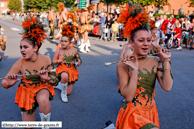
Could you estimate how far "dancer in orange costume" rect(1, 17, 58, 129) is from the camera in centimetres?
338

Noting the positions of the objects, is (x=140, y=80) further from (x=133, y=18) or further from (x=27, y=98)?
(x=27, y=98)

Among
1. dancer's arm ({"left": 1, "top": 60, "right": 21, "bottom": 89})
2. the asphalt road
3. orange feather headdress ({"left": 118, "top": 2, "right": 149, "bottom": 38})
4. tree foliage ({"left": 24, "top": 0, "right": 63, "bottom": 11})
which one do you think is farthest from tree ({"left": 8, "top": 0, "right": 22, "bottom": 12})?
orange feather headdress ({"left": 118, "top": 2, "right": 149, "bottom": 38})

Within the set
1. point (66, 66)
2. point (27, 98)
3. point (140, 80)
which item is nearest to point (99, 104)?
point (66, 66)

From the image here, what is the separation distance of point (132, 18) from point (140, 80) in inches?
35.2

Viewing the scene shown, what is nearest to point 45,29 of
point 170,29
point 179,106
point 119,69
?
point 119,69

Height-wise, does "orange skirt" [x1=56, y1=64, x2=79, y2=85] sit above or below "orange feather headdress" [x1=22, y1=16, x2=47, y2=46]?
below

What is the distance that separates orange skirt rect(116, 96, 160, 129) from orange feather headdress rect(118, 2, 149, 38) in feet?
3.10

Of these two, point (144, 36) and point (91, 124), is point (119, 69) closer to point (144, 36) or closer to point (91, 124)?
point (144, 36)

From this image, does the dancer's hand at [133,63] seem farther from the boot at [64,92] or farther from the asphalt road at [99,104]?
the boot at [64,92]

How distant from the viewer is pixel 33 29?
11.7ft

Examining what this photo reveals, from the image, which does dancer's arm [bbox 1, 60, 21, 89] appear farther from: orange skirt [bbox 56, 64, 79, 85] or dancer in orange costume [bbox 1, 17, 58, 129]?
orange skirt [bbox 56, 64, 79, 85]

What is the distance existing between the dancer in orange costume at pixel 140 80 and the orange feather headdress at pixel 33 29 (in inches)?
63.0

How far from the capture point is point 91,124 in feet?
13.6

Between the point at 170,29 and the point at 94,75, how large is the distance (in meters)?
9.00
